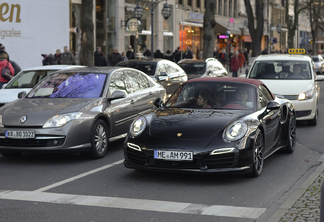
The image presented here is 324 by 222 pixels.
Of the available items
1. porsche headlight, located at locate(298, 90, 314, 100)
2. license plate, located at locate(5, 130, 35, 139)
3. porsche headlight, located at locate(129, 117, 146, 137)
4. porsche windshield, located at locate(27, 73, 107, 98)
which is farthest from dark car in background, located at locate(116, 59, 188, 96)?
porsche headlight, located at locate(129, 117, 146, 137)

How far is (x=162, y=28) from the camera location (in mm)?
42844

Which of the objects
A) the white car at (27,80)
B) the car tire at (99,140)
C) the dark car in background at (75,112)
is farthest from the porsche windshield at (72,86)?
the white car at (27,80)

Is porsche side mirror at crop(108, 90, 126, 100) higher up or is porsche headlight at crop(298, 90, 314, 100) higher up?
porsche side mirror at crop(108, 90, 126, 100)

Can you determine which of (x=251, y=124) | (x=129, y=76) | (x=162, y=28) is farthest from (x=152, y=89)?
(x=162, y=28)

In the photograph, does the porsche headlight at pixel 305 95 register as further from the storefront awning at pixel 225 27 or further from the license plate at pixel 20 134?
the storefront awning at pixel 225 27

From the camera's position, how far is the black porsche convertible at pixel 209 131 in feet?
23.0

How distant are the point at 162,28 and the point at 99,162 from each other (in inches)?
1367

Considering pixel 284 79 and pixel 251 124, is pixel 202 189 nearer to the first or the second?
pixel 251 124

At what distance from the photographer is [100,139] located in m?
9.19

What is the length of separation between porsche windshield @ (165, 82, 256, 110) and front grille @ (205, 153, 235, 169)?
1258 mm

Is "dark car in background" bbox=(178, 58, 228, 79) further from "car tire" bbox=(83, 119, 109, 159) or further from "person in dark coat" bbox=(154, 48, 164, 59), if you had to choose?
"car tire" bbox=(83, 119, 109, 159)

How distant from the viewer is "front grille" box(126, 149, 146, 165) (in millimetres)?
7207

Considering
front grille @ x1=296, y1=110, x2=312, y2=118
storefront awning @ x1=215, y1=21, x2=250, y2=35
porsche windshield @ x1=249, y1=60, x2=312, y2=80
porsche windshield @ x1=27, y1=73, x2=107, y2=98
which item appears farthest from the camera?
storefront awning @ x1=215, y1=21, x2=250, y2=35

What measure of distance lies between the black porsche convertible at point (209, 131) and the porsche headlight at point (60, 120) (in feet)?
4.33
